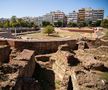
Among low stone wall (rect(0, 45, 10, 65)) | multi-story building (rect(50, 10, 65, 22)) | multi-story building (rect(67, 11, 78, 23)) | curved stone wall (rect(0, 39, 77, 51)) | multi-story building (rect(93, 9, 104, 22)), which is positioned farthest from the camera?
multi-story building (rect(50, 10, 65, 22))

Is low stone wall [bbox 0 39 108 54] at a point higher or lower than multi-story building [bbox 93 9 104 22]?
higher

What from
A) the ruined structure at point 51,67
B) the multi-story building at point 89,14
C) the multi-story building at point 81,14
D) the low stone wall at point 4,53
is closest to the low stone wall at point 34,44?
the ruined structure at point 51,67

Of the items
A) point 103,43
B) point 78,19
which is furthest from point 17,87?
point 78,19

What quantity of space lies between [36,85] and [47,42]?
1090 cm

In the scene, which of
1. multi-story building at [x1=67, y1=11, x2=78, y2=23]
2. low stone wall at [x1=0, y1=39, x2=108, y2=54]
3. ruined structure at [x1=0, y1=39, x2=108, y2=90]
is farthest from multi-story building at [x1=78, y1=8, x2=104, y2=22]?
low stone wall at [x1=0, y1=39, x2=108, y2=54]

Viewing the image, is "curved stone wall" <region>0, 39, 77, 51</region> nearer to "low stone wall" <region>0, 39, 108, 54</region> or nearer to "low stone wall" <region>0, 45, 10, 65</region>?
"low stone wall" <region>0, 39, 108, 54</region>

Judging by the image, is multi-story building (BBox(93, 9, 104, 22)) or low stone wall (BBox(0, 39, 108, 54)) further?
multi-story building (BBox(93, 9, 104, 22))

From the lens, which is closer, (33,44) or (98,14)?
(33,44)

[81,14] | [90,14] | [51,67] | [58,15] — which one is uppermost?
[51,67]

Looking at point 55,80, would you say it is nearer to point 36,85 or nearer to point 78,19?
point 36,85

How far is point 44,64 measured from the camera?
17.0m

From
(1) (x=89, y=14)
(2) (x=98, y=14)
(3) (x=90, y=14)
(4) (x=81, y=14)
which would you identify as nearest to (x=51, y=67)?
(4) (x=81, y=14)

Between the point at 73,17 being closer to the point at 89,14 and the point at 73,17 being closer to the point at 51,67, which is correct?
the point at 89,14

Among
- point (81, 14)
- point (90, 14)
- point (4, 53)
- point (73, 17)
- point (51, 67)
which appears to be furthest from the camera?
point (73, 17)
